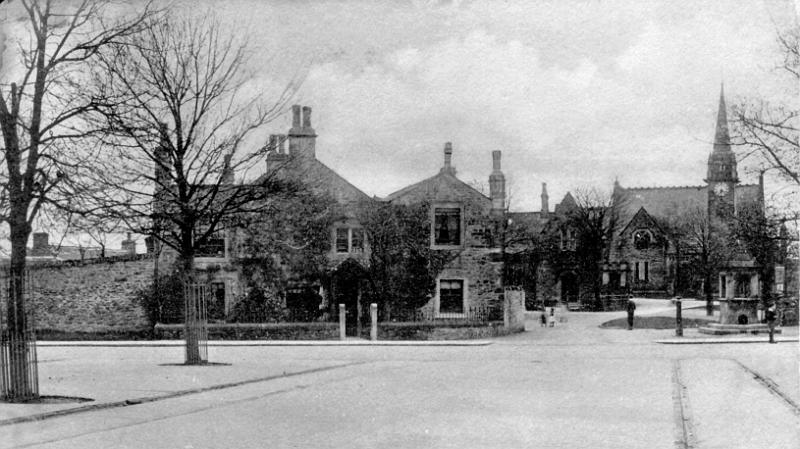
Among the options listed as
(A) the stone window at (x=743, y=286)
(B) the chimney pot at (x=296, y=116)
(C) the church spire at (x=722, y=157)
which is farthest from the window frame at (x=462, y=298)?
(C) the church spire at (x=722, y=157)

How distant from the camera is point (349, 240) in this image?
27.8m

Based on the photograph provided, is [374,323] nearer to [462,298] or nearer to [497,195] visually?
[462,298]

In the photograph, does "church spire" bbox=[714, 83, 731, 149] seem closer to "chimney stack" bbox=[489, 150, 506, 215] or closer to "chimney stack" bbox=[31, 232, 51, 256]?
"chimney stack" bbox=[31, 232, 51, 256]

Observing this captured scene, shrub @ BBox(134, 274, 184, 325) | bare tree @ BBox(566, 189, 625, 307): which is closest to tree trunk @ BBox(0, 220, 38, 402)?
bare tree @ BBox(566, 189, 625, 307)

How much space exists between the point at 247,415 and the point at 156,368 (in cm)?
644

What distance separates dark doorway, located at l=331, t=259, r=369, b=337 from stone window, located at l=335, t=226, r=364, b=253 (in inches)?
26.4

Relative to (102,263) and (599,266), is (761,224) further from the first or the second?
(102,263)

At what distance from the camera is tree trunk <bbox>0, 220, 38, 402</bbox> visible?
1063cm

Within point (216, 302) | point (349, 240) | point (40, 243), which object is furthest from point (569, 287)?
point (40, 243)

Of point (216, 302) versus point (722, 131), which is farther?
point (216, 302)

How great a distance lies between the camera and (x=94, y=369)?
15.4 metres

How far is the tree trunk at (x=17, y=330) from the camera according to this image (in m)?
10.6

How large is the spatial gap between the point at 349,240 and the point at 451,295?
166 inches

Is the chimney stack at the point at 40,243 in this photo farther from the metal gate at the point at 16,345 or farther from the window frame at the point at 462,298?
the window frame at the point at 462,298
